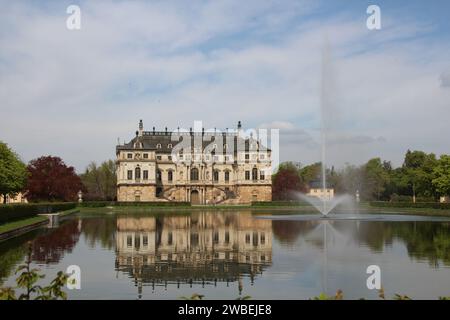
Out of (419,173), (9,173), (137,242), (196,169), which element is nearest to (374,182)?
(419,173)

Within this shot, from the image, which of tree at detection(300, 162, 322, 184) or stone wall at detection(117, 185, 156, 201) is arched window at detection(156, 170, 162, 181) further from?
tree at detection(300, 162, 322, 184)

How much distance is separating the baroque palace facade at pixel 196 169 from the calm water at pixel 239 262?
53.4 m

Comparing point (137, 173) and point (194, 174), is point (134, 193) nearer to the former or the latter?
point (137, 173)

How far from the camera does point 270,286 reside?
1298cm

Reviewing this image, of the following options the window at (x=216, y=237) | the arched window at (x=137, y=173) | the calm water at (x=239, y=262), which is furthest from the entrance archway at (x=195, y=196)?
the calm water at (x=239, y=262)

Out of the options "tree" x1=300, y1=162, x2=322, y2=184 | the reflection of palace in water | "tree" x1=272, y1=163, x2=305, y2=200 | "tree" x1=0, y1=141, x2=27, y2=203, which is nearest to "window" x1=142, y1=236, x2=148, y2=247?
the reflection of palace in water

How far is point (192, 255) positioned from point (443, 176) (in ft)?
178

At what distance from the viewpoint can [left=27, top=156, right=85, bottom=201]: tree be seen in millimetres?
65125

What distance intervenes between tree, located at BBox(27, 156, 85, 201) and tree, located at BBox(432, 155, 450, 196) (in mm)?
45939

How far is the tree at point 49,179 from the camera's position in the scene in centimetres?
6512

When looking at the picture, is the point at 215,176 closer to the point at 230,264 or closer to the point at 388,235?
the point at 388,235
